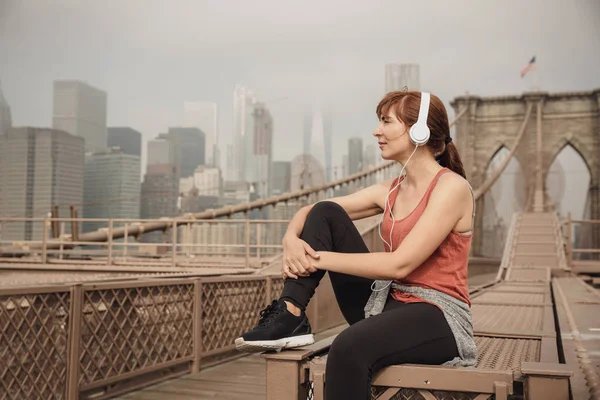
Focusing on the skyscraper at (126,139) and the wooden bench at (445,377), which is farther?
the skyscraper at (126,139)

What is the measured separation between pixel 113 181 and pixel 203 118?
2185 centimetres

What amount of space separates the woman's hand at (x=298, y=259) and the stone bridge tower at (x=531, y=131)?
21.3 metres

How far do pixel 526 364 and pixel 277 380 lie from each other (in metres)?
0.56

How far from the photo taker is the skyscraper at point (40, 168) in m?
34.3

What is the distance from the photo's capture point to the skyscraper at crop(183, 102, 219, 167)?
197 feet

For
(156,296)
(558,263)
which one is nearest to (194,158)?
(558,263)

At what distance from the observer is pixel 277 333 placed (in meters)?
1.42

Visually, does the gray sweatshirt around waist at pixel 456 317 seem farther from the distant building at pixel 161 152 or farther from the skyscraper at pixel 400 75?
the distant building at pixel 161 152

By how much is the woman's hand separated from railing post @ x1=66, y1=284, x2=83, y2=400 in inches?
69.8

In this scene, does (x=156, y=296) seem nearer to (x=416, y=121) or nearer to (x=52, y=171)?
(x=416, y=121)

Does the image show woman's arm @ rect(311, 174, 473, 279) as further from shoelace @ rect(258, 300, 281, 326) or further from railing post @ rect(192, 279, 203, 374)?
railing post @ rect(192, 279, 203, 374)

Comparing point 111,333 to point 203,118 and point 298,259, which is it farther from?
point 203,118

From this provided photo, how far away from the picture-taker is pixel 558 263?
10.0 meters

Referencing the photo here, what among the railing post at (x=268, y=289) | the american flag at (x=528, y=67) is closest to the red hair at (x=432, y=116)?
the railing post at (x=268, y=289)
